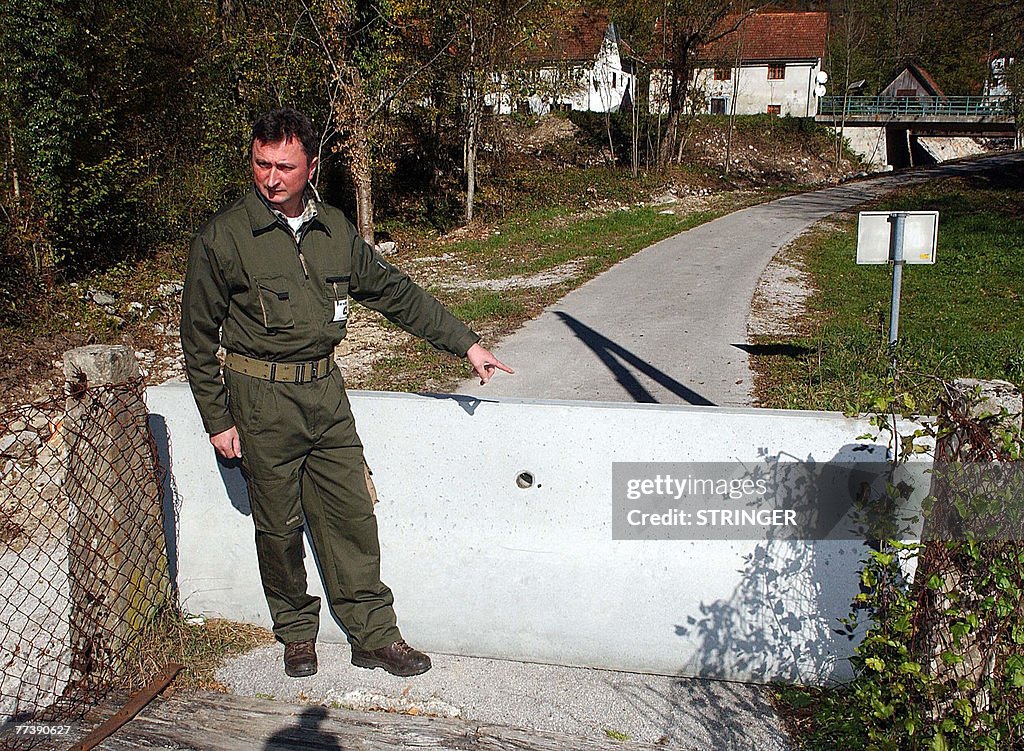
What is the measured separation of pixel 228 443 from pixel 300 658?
3.18ft

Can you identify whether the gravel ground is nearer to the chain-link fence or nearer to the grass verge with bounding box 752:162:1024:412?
the chain-link fence

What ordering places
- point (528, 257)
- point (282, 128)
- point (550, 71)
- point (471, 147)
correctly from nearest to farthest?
point (282, 128), point (528, 257), point (471, 147), point (550, 71)

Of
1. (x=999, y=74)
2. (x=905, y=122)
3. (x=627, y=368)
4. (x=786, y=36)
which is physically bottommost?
(x=627, y=368)

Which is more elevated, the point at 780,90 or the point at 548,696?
the point at 780,90

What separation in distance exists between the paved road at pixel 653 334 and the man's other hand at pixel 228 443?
370 centimetres

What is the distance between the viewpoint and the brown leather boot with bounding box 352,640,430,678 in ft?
12.0

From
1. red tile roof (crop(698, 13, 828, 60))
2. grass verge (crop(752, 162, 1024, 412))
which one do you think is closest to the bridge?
red tile roof (crop(698, 13, 828, 60))

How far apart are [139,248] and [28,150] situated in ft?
13.4

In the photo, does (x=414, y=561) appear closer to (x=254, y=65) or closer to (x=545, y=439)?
(x=545, y=439)

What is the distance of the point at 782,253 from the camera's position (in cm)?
1712

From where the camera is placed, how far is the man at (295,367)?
3.35 meters

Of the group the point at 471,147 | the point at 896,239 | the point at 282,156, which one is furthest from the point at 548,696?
the point at 471,147

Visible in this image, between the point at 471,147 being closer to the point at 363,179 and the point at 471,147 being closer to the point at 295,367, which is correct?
the point at 363,179

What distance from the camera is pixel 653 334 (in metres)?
10.7
